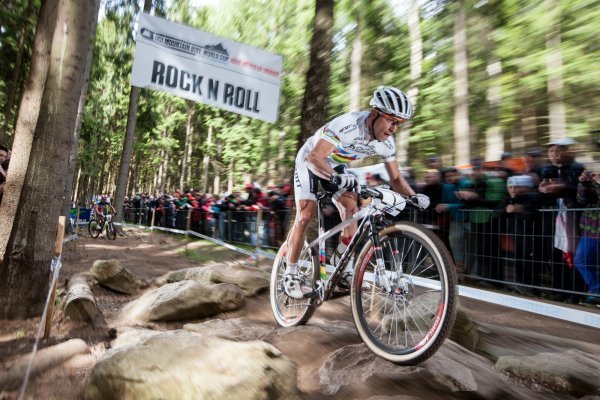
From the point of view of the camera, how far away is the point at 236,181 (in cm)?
→ 3191

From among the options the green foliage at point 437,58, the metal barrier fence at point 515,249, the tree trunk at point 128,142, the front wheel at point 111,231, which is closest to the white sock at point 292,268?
the metal barrier fence at point 515,249

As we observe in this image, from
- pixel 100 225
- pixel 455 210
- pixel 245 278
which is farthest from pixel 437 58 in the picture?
pixel 100 225

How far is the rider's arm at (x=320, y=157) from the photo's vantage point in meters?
3.37

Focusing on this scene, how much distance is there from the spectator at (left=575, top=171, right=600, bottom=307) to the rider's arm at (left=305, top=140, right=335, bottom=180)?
11.3 ft

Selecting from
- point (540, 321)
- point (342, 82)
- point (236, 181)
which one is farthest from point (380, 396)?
point (236, 181)

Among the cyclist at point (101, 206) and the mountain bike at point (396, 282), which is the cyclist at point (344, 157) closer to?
the mountain bike at point (396, 282)

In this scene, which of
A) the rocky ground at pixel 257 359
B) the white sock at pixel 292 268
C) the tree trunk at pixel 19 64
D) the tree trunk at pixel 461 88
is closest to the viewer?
the rocky ground at pixel 257 359

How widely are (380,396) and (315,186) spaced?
1.78 metres

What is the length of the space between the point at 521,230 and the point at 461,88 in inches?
306

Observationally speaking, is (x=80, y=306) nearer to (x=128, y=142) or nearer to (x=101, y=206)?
(x=128, y=142)

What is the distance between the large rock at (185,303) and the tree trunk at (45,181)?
97 centimetres

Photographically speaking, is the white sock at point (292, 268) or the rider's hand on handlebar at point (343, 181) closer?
the rider's hand on handlebar at point (343, 181)

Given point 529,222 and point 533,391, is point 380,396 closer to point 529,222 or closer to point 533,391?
point 533,391

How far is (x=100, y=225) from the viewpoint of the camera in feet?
52.1
